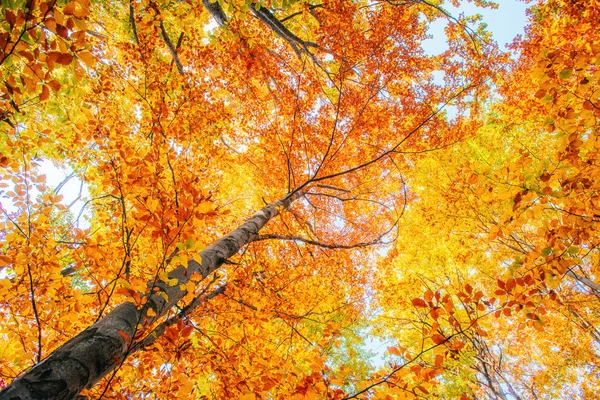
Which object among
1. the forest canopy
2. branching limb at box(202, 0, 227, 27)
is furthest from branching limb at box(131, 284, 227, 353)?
branching limb at box(202, 0, 227, 27)

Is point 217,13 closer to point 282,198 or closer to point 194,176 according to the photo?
point 194,176

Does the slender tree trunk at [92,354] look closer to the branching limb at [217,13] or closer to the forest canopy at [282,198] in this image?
the forest canopy at [282,198]

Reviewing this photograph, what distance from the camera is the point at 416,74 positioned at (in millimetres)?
6969

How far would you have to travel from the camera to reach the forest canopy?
184cm

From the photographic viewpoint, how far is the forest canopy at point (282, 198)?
6.03 ft

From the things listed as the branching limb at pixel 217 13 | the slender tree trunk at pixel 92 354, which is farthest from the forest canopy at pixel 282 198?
the branching limb at pixel 217 13

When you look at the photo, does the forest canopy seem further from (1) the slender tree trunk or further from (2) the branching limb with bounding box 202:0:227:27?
(2) the branching limb with bounding box 202:0:227:27

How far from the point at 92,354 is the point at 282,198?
312 centimetres

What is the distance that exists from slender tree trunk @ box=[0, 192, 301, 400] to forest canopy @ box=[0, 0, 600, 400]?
0.01 m

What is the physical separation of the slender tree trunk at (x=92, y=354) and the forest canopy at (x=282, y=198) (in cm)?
1

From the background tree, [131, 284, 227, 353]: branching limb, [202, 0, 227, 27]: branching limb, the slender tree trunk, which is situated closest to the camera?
the slender tree trunk

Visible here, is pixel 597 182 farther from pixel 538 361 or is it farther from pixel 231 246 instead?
pixel 538 361

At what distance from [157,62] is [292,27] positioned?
3689 millimetres

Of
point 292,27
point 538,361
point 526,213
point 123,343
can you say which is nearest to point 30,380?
point 123,343
